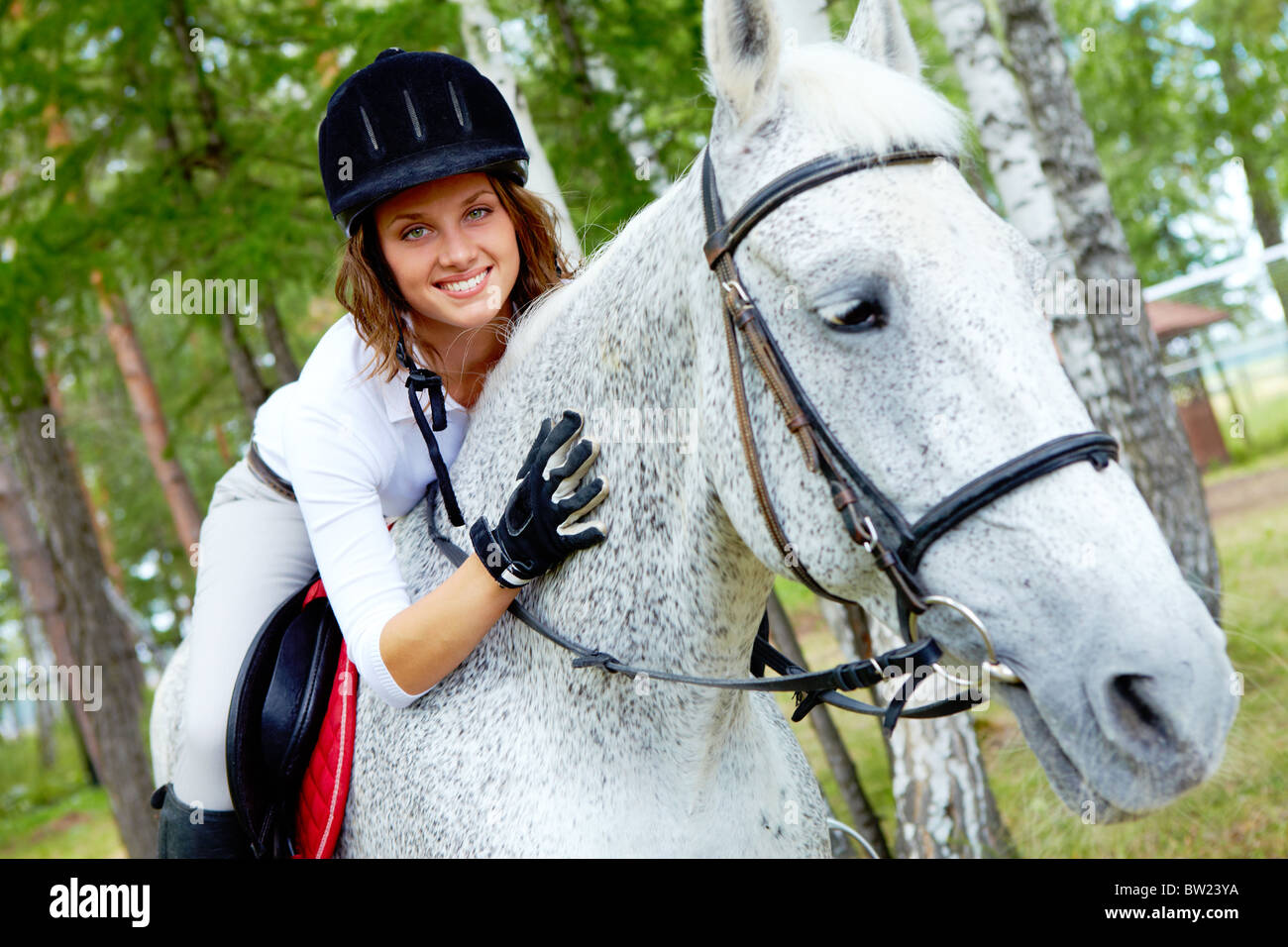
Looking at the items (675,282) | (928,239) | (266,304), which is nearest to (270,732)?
(675,282)

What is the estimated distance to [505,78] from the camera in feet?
16.6

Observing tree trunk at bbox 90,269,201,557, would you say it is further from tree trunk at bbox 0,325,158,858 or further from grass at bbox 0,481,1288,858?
grass at bbox 0,481,1288,858

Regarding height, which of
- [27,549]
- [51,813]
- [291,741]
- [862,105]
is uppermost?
[27,549]

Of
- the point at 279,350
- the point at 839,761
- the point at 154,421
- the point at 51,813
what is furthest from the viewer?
the point at 51,813

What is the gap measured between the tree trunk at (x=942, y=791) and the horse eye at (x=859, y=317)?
349 centimetres

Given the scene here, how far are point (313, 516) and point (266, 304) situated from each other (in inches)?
196

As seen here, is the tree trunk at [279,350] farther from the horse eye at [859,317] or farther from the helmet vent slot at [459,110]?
the horse eye at [859,317]

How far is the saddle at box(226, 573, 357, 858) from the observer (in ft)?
8.70

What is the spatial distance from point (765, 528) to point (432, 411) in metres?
1.11

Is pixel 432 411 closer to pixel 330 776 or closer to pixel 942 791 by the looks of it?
pixel 330 776

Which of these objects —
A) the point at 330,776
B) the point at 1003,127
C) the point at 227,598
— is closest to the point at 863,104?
the point at 330,776
